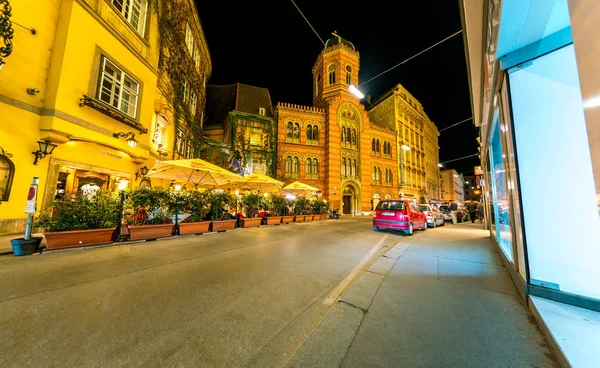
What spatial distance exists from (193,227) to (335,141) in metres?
19.7

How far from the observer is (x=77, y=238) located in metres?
5.46

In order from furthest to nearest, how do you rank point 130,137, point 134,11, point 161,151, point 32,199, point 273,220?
point 273,220, point 161,151, point 134,11, point 130,137, point 32,199

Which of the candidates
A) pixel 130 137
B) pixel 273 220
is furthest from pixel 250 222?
pixel 130 137

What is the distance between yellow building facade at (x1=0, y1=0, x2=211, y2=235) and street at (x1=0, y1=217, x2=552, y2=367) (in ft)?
12.8

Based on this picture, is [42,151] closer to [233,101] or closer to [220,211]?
[220,211]

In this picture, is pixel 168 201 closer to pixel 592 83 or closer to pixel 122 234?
pixel 122 234

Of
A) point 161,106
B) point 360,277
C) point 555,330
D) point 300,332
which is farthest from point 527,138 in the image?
point 161,106

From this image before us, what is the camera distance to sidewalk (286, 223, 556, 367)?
1892 millimetres

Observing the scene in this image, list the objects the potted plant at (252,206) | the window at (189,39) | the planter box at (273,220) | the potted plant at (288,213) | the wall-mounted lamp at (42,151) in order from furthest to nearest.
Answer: the window at (189,39)
the potted plant at (288,213)
the planter box at (273,220)
the potted plant at (252,206)
the wall-mounted lamp at (42,151)

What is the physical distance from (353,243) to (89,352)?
6603 millimetres

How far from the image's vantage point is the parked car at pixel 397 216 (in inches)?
360

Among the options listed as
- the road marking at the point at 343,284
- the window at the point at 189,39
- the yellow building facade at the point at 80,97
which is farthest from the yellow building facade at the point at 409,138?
the yellow building facade at the point at 80,97

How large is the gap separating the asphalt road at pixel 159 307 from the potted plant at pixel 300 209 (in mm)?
9521

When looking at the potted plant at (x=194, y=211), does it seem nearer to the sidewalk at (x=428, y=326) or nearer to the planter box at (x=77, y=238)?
the planter box at (x=77, y=238)
